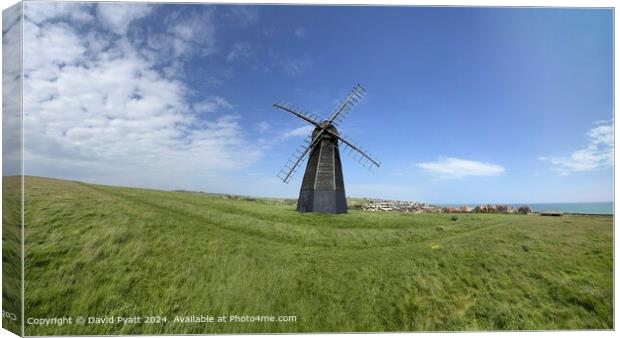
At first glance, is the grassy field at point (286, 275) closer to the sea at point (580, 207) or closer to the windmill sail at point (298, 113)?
the sea at point (580, 207)

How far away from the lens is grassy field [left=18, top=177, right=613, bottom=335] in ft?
41.7

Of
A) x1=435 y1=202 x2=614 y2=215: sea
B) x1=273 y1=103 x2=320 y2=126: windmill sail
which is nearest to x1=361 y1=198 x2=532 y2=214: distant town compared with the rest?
x1=435 y1=202 x2=614 y2=215: sea

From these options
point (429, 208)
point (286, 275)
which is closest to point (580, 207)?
point (429, 208)

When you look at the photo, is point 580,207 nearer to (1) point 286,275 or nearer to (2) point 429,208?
(2) point 429,208

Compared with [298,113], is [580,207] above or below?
below

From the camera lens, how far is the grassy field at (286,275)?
1272 cm

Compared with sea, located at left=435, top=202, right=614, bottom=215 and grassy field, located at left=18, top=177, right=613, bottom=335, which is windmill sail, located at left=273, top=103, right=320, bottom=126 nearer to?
grassy field, located at left=18, top=177, right=613, bottom=335

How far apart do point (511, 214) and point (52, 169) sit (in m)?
21.4

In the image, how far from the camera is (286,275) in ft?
46.7

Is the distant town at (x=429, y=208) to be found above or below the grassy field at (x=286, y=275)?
above

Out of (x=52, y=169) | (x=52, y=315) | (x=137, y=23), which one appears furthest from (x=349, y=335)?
(x=137, y=23)

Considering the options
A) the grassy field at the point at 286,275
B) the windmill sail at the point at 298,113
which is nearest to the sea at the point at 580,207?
the grassy field at the point at 286,275

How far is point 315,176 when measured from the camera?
24234mm

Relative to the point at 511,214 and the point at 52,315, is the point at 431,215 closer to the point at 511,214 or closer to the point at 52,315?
the point at 511,214
